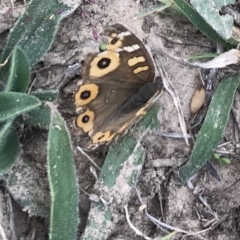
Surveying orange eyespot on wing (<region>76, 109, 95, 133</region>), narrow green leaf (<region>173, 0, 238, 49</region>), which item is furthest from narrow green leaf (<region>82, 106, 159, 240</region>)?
narrow green leaf (<region>173, 0, 238, 49</region>)

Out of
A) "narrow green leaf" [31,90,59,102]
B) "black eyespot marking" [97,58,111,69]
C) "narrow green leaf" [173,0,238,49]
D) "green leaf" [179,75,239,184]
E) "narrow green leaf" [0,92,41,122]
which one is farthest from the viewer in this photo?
"narrow green leaf" [173,0,238,49]

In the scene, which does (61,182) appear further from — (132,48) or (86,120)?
(132,48)

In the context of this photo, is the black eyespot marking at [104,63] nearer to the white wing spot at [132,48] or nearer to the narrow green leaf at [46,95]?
the white wing spot at [132,48]

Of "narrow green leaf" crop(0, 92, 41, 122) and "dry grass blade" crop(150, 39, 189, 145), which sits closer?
"narrow green leaf" crop(0, 92, 41, 122)

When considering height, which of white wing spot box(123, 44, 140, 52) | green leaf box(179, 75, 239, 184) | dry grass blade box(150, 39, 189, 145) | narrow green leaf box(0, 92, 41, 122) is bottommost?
green leaf box(179, 75, 239, 184)

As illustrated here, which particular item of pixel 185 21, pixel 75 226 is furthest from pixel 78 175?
pixel 185 21

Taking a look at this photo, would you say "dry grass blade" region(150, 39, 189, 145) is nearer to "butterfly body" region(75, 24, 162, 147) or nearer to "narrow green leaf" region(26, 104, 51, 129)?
"butterfly body" region(75, 24, 162, 147)

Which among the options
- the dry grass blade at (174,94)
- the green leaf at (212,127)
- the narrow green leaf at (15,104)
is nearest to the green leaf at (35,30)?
the narrow green leaf at (15,104)
